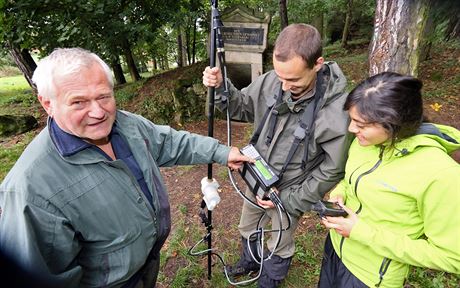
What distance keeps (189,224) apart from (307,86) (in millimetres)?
2844

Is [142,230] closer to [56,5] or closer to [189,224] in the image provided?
[189,224]

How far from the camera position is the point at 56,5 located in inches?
202

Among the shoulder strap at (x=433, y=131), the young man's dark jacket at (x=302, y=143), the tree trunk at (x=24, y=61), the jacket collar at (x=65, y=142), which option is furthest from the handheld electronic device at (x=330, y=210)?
the tree trunk at (x=24, y=61)

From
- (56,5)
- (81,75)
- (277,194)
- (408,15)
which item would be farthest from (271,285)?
(56,5)

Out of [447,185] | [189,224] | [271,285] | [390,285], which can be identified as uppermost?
[447,185]

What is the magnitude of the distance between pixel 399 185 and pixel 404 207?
13 cm

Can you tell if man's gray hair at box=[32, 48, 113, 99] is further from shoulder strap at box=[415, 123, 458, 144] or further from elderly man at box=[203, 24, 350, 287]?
shoulder strap at box=[415, 123, 458, 144]

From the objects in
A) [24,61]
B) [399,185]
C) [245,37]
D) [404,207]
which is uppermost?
[399,185]

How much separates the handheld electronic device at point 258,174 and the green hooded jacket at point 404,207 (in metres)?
0.55

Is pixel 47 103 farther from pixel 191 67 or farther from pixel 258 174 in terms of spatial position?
pixel 191 67

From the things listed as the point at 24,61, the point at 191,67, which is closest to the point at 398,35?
the point at 191,67

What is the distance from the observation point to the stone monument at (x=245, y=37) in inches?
283

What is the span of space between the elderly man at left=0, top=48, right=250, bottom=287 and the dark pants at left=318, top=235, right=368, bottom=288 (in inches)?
52.0

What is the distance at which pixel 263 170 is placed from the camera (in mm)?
2168
